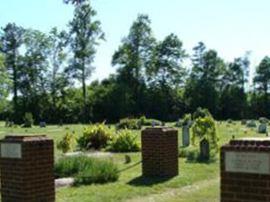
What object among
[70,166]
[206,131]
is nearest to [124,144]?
[206,131]

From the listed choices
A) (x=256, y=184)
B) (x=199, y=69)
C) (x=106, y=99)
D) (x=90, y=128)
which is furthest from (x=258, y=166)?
(x=199, y=69)

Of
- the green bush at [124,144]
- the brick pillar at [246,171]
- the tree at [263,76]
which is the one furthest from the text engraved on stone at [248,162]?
the tree at [263,76]

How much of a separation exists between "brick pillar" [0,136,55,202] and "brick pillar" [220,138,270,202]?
433 cm

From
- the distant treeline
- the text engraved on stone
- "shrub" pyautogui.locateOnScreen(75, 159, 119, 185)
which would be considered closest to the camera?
the text engraved on stone

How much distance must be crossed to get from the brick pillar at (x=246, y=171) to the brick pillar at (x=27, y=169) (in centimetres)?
433

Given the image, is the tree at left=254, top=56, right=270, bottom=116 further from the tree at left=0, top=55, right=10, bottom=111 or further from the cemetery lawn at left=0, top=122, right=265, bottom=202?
the cemetery lawn at left=0, top=122, right=265, bottom=202

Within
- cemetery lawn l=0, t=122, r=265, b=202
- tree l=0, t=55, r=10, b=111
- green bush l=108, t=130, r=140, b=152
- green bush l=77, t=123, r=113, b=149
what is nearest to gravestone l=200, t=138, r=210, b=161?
cemetery lawn l=0, t=122, r=265, b=202

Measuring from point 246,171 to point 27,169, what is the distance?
15.6 ft

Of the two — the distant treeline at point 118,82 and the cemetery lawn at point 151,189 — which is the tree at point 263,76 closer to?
the distant treeline at point 118,82

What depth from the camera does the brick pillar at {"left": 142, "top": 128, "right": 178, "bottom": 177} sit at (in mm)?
15977

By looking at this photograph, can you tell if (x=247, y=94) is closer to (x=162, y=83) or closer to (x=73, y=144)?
(x=162, y=83)

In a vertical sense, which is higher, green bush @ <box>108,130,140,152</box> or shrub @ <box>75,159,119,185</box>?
green bush @ <box>108,130,140,152</box>

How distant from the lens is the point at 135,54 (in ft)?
274

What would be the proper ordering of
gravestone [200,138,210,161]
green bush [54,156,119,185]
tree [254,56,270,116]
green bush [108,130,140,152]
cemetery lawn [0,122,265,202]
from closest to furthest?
cemetery lawn [0,122,265,202] < green bush [54,156,119,185] < gravestone [200,138,210,161] < green bush [108,130,140,152] < tree [254,56,270,116]
